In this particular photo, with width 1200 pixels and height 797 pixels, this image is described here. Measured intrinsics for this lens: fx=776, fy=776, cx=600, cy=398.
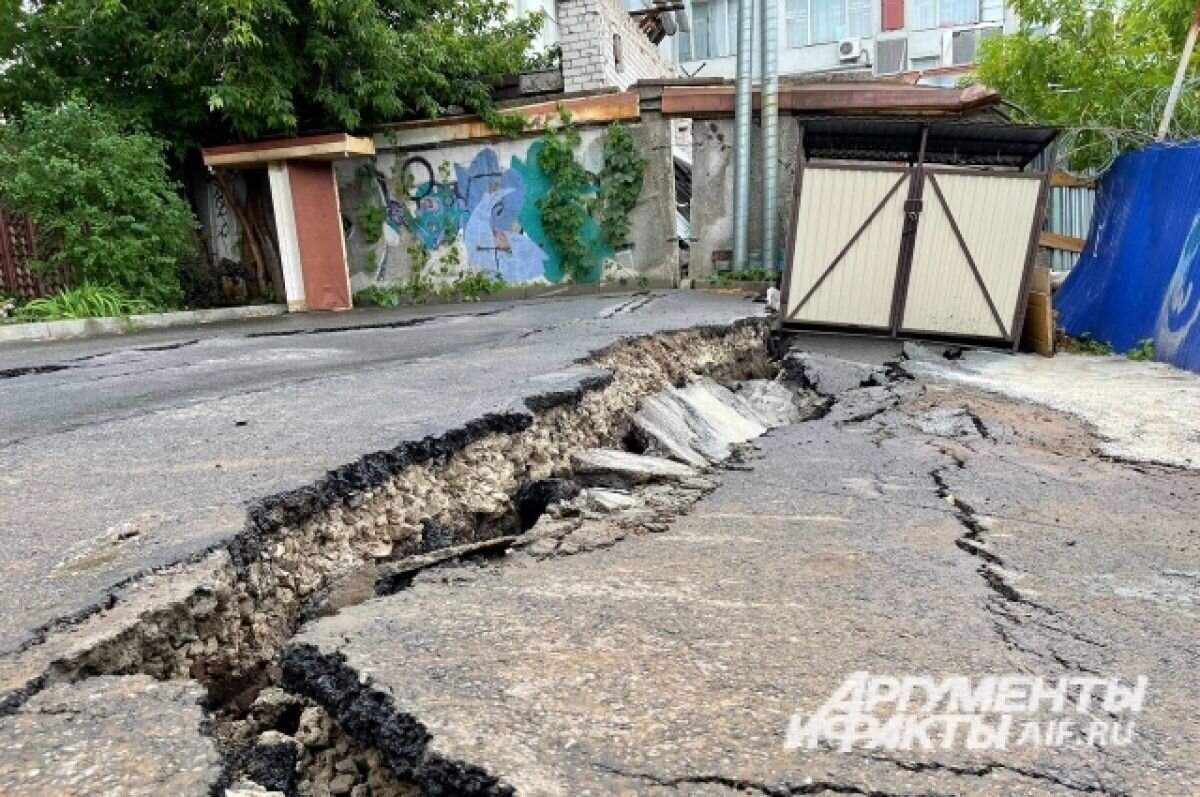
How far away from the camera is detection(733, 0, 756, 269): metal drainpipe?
932cm

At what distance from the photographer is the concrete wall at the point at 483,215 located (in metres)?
10.3

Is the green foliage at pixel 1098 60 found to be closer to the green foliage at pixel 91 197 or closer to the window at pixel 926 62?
the green foliage at pixel 91 197

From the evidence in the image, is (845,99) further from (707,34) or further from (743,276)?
(707,34)

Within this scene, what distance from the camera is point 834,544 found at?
245cm

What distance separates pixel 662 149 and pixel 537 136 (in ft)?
5.75

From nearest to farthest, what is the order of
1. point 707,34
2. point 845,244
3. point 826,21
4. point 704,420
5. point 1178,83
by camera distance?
1. point 704,420
2. point 845,244
3. point 1178,83
4. point 826,21
5. point 707,34

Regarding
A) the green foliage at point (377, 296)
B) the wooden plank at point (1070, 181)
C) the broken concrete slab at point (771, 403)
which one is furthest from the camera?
the green foliage at point (377, 296)

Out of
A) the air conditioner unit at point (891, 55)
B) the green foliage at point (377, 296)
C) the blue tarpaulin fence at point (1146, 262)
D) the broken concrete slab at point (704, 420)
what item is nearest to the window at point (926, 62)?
the air conditioner unit at point (891, 55)

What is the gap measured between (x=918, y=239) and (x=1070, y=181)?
11.5 ft

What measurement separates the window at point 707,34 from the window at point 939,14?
550 cm

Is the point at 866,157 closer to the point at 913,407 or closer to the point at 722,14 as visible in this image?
the point at 913,407

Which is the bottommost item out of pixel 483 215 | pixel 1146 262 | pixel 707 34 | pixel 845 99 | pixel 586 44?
pixel 1146 262

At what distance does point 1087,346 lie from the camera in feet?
26.0

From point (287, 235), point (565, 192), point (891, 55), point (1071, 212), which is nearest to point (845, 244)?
point (565, 192)
